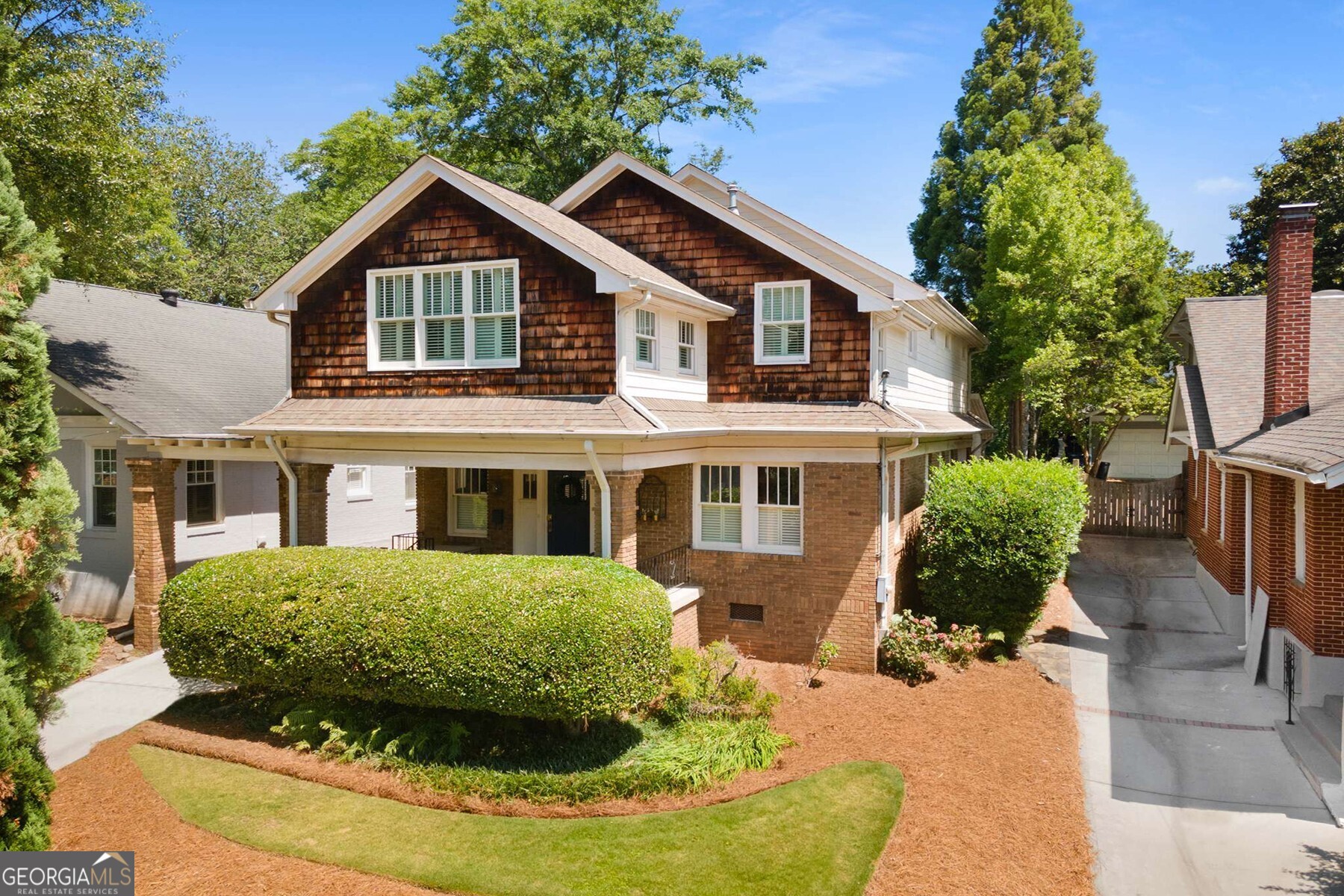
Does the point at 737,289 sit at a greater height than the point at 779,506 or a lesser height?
greater

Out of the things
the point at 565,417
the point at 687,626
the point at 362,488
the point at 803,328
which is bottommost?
the point at 687,626

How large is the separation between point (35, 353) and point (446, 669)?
4752 mm

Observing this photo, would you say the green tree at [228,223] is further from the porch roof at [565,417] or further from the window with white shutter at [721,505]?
the window with white shutter at [721,505]

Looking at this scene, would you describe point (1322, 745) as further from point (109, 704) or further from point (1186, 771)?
point (109, 704)

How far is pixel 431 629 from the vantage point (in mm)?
9109

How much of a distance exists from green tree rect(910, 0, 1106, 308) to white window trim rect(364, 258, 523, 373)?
2346 centimetres

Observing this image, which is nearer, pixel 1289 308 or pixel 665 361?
pixel 665 361

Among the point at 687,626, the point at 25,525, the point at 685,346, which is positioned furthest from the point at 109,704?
the point at 685,346

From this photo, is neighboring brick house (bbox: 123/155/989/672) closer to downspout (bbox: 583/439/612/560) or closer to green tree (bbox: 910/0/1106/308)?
downspout (bbox: 583/439/612/560)

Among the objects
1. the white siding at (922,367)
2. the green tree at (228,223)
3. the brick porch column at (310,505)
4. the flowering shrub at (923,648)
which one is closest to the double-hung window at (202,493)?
the brick porch column at (310,505)

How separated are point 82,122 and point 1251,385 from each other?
21.4 m

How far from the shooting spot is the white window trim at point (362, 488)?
69.8ft

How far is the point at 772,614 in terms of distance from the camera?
13.3 meters

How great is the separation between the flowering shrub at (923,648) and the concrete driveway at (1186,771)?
1.53m
